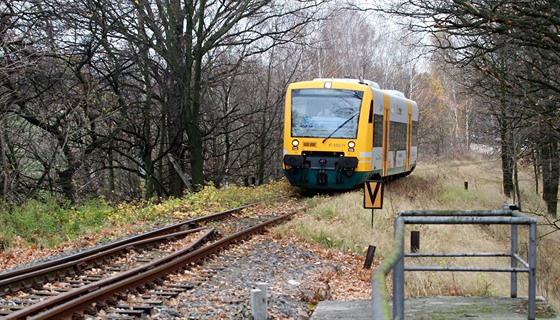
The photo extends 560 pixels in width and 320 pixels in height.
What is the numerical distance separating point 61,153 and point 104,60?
13.5 feet

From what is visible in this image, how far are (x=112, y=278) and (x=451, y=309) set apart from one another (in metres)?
3.88

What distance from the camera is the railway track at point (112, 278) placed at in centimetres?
636

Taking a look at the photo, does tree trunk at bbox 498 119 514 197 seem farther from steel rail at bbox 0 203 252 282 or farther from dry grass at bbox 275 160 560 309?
steel rail at bbox 0 203 252 282

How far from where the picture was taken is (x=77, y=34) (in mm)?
18172

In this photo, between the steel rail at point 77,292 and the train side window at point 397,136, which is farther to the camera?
the train side window at point 397,136

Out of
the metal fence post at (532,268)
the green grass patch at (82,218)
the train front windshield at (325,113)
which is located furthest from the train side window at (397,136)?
the metal fence post at (532,268)

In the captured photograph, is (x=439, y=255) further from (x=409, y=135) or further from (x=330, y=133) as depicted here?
(x=409, y=135)

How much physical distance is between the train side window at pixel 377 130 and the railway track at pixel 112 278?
7.15m

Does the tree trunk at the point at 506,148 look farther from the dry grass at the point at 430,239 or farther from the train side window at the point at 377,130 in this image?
the train side window at the point at 377,130

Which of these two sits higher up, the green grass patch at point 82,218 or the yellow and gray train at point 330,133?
the yellow and gray train at point 330,133

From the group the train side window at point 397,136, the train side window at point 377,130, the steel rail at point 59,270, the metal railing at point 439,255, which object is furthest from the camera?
the train side window at point 397,136

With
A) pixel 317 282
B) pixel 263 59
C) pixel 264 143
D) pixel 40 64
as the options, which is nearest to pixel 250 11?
pixel 40 64

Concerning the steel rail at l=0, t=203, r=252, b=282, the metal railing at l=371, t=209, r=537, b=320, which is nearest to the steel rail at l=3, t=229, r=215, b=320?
the steel rail at l=0, t=203, r=252, b=282

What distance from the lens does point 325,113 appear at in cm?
1700
